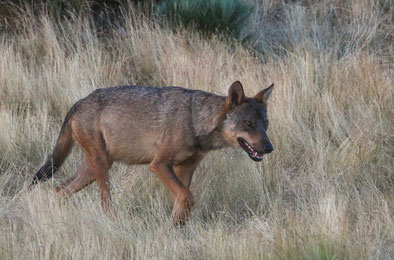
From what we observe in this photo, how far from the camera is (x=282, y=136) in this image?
7898mm

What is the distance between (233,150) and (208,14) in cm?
418

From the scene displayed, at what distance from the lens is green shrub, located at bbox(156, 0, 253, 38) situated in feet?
37.0

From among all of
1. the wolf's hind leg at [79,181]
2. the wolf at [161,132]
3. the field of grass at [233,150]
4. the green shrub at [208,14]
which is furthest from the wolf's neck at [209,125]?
the green shrub at [208,14]

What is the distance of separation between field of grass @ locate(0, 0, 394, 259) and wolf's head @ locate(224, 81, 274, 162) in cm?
52

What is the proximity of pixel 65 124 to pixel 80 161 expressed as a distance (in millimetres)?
855

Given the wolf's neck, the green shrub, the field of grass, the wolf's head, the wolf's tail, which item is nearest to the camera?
the field of grass

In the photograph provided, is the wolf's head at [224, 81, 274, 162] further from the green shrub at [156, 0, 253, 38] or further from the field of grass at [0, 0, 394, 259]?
the green shrub at [156, 0, 253, 38]

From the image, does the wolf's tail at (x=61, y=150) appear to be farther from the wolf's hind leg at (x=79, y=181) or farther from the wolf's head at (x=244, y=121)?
the wolf's head at (x=244, y=121)

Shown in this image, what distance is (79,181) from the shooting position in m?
6.96

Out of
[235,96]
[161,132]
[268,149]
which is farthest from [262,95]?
[161,132]

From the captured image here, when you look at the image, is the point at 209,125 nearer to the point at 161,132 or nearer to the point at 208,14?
the point at 161,132

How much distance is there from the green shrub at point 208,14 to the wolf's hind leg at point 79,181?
178 inches

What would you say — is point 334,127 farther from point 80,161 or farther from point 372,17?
point 372,17

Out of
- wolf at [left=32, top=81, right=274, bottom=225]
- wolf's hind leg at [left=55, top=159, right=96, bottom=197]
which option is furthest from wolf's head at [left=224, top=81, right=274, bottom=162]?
wolf's hind leg at [left=55, top=159, right=96, bottom=197]
